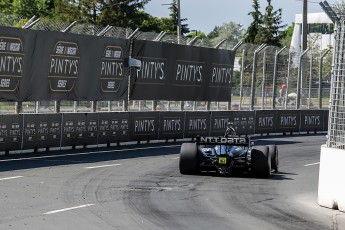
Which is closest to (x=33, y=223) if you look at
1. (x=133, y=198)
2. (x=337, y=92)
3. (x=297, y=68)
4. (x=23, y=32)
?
(x=133, y=198)

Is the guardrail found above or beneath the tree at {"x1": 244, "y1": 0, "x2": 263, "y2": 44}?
beneath

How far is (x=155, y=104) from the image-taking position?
29641 mm

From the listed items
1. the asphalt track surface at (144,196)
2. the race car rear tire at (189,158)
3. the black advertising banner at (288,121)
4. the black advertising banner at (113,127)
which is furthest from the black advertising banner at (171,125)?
the race car rear tire at (189,158)

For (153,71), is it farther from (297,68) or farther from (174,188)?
(174,188)

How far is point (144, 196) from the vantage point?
14734 mm

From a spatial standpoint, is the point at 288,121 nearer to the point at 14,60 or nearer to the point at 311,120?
the point at 311,120

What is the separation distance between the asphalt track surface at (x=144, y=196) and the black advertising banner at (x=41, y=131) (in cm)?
63

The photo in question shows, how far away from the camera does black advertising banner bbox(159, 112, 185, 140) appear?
1115 inches

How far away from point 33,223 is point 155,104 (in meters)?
18.4

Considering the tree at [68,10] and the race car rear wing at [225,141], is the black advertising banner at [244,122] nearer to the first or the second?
the race car rear wing at [225,141]

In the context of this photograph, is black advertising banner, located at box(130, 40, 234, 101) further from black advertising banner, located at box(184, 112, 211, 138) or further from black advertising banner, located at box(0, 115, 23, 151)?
black advertising banner, located at box(0, 115, 23, 151)

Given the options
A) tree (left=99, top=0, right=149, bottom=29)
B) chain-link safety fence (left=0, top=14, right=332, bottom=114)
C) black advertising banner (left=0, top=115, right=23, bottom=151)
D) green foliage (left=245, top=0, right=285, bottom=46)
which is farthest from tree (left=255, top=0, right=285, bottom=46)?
black advertising banner (left=0, top=115, right=23, bottom=151)

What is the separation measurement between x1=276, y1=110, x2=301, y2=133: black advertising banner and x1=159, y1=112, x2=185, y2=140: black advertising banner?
24.0 feet

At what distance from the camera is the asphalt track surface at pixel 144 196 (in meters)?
12.1
